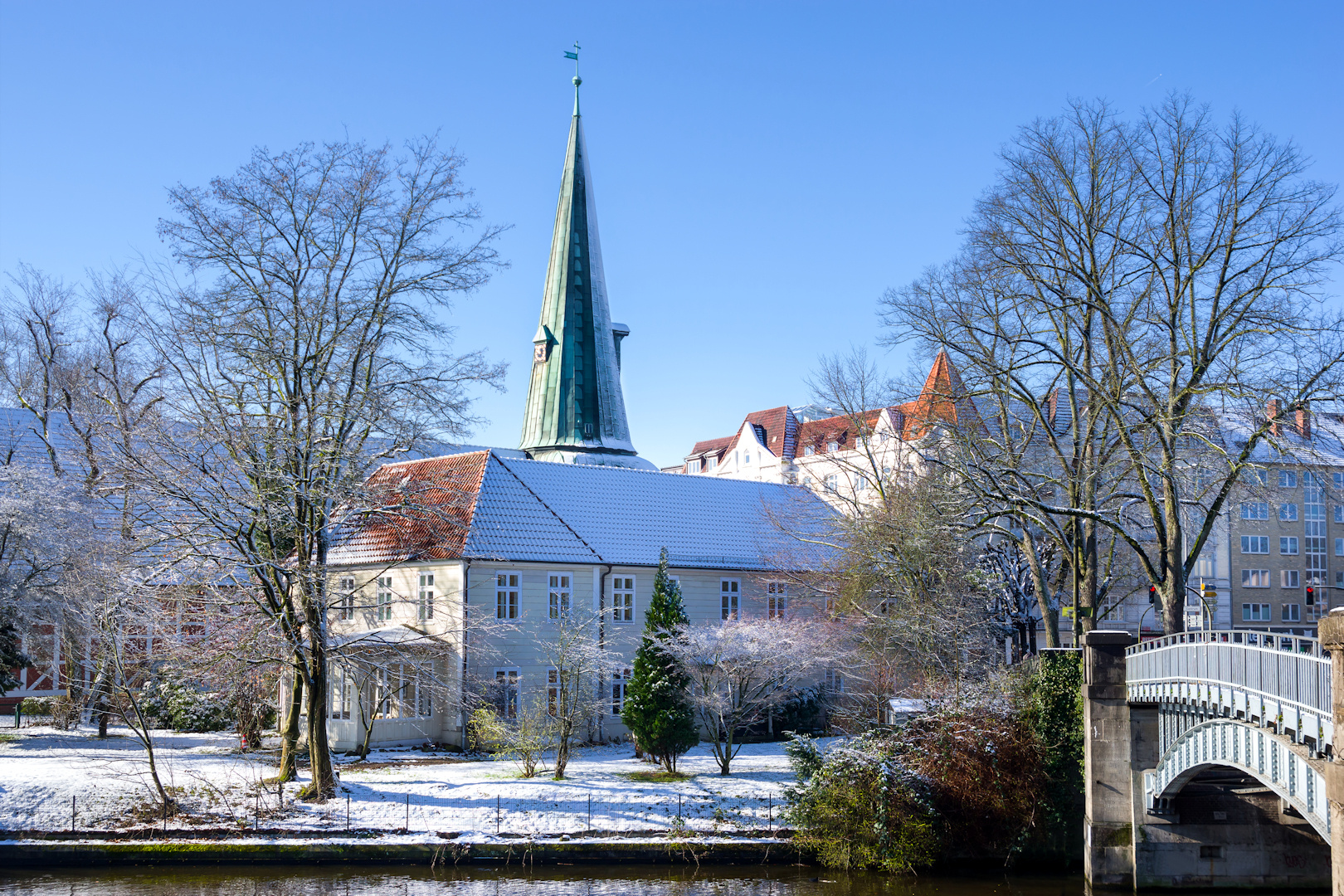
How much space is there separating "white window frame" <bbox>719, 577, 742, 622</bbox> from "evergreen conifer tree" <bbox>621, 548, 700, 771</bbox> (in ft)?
26.7

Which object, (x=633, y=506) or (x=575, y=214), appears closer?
(x=633, y=506)

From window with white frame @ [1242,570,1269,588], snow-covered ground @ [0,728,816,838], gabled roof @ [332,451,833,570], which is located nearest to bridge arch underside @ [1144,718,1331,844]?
snow-covered ground @ [0,728,816,838]

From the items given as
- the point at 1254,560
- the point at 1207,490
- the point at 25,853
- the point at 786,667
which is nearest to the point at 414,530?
the point at 786,667

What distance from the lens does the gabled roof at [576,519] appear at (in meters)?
31.7

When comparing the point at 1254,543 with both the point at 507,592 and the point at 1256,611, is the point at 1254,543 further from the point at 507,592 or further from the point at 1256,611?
the point at 507,592

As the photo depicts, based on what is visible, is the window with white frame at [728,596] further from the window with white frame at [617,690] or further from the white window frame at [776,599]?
the window with white frame at [617,690]

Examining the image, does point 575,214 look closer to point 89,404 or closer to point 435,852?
point 89,404

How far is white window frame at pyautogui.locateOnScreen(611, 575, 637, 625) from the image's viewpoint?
3366cm

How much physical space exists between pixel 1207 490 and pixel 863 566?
9.51 meters

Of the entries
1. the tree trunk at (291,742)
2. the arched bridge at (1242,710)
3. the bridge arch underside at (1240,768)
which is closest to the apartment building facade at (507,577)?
the tree trunk at (291,742)

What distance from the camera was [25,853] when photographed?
21.0 metres

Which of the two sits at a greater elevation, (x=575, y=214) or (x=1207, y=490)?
(x=575, y=214)

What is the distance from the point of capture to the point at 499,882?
2064 centimetres

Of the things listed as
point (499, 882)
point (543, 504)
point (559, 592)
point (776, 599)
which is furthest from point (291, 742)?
point (776, 599)
